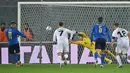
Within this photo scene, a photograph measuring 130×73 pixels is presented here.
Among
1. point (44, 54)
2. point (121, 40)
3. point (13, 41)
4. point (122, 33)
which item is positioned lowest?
point (44, 54)

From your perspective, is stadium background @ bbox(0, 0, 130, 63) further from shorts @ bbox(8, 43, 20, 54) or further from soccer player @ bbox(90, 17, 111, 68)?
soccer player @ bbox(90, 17, 111, 68)

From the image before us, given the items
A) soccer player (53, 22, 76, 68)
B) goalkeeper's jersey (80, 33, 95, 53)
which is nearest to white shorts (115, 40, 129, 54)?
goalkeeper's jersey (80, 33, 95, 53)

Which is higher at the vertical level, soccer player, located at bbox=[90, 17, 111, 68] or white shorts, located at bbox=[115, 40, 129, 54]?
soccer player, located at bbox=[90, 17, 111, 68]

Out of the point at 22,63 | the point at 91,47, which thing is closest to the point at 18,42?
the point at 22,63

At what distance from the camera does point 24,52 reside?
28.1m

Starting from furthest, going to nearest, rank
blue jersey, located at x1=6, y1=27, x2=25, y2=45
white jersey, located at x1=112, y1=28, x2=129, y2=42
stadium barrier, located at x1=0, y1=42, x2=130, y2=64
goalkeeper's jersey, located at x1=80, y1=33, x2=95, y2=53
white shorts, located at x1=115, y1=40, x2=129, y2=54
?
stadium barrier, located at x1=0, y1=42, x2=130, y2=64 < goalkeeper's jersey, located at x1=80, y1=33, x2=95, y2=53 < blue jersey, located at x1=6, y1=27, x2=25, y2=45 < white shorts, located at x1=115, y1=40, x2=129, y2=54 < white jersey, located at x1=112, y1=28, x2=129, y2=42

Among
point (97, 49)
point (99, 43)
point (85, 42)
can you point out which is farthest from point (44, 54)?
point (99, 43)

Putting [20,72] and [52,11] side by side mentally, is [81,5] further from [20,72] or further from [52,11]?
[20,72]

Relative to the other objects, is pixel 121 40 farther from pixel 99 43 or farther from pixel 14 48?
pixel 14 48

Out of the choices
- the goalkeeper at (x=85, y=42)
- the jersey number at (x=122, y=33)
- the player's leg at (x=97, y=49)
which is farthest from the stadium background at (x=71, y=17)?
the player's leg at (x=97, y=49)

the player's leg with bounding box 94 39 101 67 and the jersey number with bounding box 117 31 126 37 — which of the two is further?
the jersey number with bounding box 117 31 126 37

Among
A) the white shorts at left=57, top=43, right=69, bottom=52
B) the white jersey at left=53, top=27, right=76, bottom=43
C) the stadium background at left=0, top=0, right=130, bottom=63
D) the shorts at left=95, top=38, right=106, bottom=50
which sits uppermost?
the stadium background at left=0, top=0, right=130, bottom=63

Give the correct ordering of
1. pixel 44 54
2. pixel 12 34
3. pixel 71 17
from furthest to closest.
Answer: pixel 71 17, pixel 44 54, pixel 12 34

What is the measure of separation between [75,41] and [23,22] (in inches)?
105
